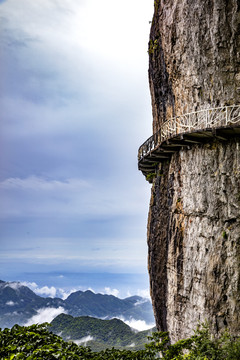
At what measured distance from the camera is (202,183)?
731 inches

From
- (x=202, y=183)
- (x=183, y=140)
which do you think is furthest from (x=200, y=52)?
(x=202, y=183)

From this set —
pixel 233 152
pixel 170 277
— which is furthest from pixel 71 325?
pixel 233 152

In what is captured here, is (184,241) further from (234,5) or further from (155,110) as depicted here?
(234,5)

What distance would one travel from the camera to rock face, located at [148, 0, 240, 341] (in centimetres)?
1722

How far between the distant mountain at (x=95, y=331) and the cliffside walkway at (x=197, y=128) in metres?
81.7

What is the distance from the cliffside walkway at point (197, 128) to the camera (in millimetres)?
16859

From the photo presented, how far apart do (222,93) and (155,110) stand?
6602 millimetres

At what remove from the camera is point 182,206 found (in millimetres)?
19781

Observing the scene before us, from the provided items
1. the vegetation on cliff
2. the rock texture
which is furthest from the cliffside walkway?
the vegetation on cliff

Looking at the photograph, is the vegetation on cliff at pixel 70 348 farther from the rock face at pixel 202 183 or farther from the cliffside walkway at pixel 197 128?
the cliffside walkway at pixel 197 128

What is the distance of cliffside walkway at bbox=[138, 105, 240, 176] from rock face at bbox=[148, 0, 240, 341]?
542 mm

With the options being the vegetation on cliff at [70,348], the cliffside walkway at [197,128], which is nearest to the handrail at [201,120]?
the cliffside walkway at [197,128]

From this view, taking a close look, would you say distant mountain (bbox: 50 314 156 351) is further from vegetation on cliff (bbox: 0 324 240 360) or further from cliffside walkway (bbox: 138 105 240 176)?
cliffside walkway (bbox: 138 105 240 176)

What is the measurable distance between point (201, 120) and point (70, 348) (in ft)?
44.0
